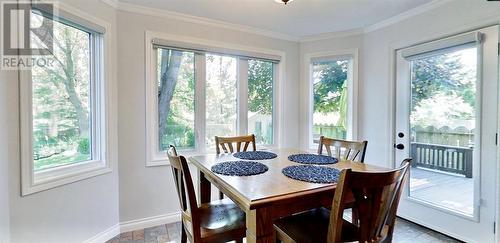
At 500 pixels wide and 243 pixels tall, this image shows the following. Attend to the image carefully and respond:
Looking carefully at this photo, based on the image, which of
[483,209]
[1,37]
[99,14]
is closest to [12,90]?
[1,37]

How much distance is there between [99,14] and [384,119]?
10.6ft

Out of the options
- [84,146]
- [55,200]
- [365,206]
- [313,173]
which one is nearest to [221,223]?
[313,173]

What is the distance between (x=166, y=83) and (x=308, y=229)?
6.95ft

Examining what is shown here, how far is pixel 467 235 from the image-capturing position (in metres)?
2.15

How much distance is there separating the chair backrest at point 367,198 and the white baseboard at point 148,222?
2091 mm

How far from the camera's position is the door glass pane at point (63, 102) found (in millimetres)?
1799

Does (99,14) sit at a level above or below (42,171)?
above

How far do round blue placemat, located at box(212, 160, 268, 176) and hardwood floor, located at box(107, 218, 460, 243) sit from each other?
1.08 meters

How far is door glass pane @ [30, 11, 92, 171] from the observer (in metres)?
1.80

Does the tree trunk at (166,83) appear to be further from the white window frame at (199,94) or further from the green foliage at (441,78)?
the green foliage at (441,78)

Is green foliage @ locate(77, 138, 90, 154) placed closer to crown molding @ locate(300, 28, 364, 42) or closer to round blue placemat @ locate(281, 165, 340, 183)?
round blue placemat @ locate(281, 165, 340, 183)

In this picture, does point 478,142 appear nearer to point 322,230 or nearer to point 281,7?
point 322,230

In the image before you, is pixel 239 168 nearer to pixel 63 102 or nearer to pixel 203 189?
pixel 203 189

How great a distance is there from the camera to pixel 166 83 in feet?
8.86
